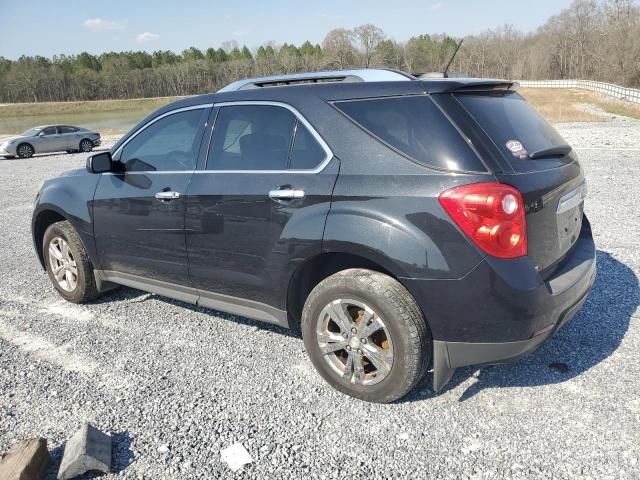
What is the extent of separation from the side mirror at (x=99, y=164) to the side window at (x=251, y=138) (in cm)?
108

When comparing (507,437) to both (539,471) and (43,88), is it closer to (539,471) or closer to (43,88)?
(539,471)

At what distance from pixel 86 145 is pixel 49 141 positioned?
1.56m

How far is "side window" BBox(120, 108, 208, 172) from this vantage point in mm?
3824

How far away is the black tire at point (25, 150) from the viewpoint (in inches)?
870

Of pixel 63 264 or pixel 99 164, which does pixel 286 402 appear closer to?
pixel 99 164

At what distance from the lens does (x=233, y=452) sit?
270cm

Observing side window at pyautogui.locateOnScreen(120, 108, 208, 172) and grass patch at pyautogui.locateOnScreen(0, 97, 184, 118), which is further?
grass patch at pyautogui.locateOnScreen(0, 97, 184, 118)

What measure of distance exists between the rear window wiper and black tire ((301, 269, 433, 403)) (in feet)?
3.51

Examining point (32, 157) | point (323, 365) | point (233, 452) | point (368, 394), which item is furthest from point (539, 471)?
point (32, 157)

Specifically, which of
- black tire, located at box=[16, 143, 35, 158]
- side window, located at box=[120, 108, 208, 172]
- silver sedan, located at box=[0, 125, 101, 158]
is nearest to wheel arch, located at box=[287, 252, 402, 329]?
side window, located at box=[120, 108, 208, 172]

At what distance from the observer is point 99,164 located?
4156 mm

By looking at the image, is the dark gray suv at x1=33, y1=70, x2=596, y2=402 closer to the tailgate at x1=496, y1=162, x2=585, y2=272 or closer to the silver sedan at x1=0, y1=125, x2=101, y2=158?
the tailgate at x1=496, y1=162, x2=585, y2=272

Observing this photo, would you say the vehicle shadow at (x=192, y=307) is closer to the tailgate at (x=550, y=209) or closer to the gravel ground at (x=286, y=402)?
the gravel ground at (x=286, y=402)

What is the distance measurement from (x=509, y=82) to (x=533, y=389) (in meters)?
1.93
